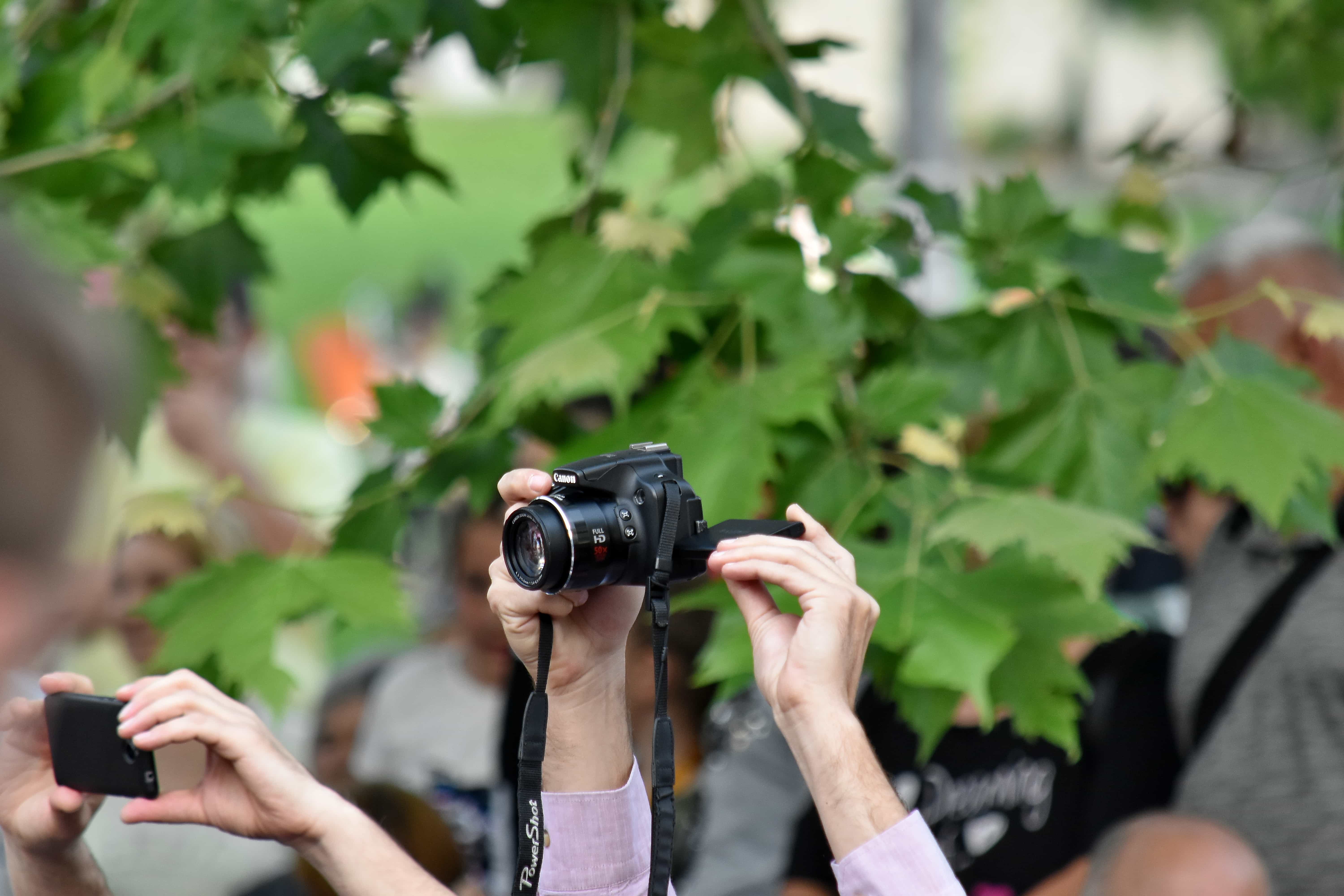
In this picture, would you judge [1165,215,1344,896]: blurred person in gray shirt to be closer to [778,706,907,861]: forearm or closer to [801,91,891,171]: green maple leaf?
[801,91,891,171]: green maple leaf

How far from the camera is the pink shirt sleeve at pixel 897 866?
839mm

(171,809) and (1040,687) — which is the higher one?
(171,809)

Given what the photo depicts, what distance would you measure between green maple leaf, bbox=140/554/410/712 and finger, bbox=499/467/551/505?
0.28 meters

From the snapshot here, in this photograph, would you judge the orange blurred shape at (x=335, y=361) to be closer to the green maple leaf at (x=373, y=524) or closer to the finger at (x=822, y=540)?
the green maple leaf at (x=373, y=524)

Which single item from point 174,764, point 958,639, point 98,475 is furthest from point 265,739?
point 958,639

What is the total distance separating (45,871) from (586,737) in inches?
16.0

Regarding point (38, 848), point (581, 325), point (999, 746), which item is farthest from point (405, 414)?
point (999, 746)

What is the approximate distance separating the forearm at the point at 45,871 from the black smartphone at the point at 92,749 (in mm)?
52

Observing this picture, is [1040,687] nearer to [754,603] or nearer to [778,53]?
[754,603]

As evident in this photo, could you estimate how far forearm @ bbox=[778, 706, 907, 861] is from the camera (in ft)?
2.78

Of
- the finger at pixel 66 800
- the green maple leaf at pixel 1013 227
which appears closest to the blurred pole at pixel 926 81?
the green maple leaf at pixel 1013 227

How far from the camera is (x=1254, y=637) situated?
5.59ft

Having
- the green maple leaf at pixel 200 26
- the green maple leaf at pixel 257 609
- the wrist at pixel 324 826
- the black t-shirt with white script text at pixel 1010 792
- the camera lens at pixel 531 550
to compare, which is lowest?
the black t-shirt with white script text at pixel 1010 792

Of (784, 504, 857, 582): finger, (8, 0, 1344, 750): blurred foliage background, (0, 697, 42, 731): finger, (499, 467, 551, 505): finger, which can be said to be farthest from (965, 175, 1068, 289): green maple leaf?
(0, 697, 42, 731): finger
